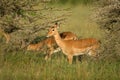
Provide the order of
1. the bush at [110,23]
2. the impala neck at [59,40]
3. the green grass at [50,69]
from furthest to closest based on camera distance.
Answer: the impala neck at [59,40]
the bush at [110,23]
the green grass at [50,69]

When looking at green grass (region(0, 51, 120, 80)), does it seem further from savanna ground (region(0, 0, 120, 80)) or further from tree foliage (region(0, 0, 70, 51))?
tree foliage (region(0, 0, 70, 51))

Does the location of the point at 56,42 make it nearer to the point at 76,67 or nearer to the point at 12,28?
the point at 12,28

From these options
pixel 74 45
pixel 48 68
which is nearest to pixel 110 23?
pixel 74 45

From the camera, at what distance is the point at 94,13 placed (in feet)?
34.6

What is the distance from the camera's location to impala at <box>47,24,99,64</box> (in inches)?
438

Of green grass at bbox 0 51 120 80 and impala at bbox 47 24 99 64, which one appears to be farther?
impala at bbox 47 24 99 64

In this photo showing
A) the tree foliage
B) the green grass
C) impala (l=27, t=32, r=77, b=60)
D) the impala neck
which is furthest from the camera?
impala (l=27, t=32, r=77, b=60)

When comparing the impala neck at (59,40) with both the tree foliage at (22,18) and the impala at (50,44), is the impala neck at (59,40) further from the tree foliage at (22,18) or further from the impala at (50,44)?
the tree foliage at (22,18)

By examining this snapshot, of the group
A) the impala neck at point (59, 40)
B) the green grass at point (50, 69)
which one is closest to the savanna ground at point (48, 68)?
the green grass at point (50, 69)

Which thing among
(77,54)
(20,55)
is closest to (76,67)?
(20,55)

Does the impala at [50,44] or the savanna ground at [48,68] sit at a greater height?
the savanna ground at [48,68]

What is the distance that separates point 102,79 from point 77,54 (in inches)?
121

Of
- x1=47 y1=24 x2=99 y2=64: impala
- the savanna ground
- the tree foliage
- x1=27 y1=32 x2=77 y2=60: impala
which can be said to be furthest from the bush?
x1=27 y1=32 x2=77 y2=60: impala

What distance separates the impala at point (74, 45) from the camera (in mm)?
11123
